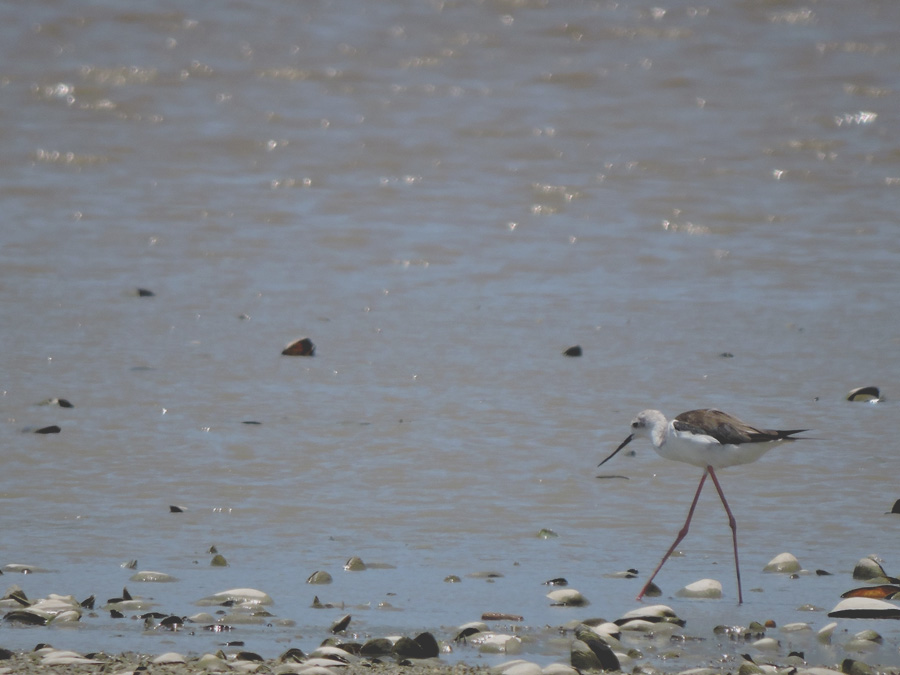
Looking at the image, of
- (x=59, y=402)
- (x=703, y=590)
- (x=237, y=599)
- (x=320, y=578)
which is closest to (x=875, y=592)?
(x=703, y=590)

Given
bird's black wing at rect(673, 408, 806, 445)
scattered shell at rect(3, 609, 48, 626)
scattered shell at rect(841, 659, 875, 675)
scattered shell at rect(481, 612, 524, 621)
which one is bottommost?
scattered shell at rect(841, 659, 875, 675)

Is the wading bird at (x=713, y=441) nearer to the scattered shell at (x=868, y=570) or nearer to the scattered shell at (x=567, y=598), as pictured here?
the scattered shell at (x=868, y=570)

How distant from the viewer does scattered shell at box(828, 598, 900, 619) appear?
169 inches

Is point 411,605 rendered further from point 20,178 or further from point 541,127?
point 541,127

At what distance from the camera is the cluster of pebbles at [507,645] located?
3.71m

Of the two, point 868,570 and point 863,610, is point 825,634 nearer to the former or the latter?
point 863,610

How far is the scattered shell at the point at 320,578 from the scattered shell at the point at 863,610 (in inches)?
64.1

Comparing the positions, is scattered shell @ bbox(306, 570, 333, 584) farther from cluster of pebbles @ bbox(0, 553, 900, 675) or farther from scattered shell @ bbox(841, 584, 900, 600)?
scattered shell @ bbox(841, 584, 900, 600)

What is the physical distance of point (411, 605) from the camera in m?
4.39

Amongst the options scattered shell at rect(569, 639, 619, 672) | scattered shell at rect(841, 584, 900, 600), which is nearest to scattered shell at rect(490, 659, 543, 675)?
scattered shell at rect(569, 639, 619, 672)

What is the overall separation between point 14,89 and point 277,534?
12.0 metres

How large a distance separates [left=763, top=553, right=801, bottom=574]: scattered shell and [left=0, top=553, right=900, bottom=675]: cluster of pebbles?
337 mm

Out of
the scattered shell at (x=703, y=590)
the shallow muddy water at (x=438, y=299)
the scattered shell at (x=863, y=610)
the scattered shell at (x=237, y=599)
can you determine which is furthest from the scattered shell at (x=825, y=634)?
the scattered shell at (x=237, y=599)

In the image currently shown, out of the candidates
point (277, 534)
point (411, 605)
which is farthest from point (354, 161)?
point (411, 605)
